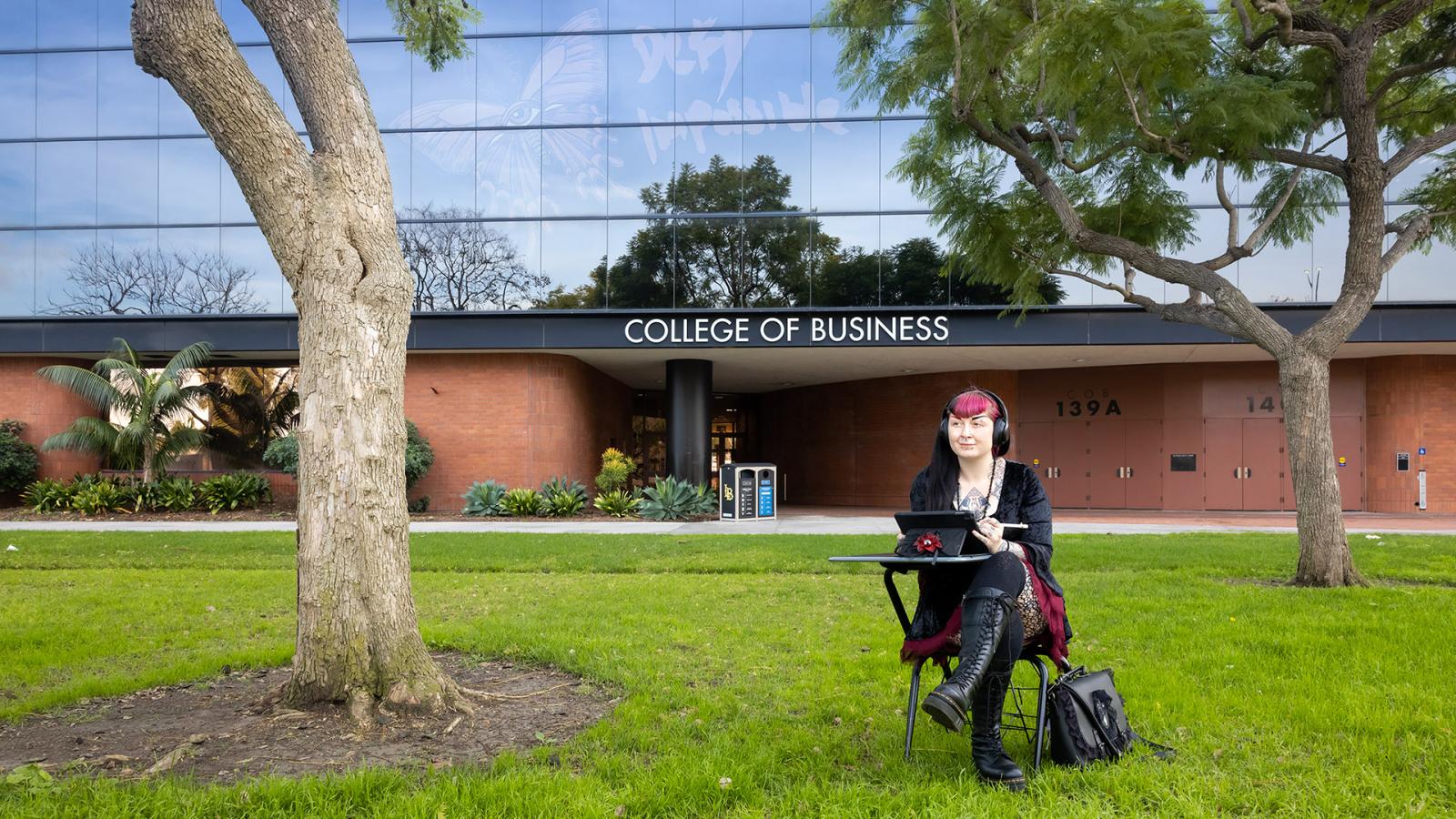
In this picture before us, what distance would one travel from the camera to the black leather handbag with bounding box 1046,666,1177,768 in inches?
147

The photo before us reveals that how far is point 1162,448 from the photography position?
2262 cm

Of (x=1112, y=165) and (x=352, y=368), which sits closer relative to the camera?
(x=352, y=368)

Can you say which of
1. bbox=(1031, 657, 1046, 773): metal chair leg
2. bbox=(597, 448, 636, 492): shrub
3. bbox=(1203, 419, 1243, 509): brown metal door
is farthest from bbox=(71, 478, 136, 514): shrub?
bbox=(1203, 419, 1243, 509): brown metal door

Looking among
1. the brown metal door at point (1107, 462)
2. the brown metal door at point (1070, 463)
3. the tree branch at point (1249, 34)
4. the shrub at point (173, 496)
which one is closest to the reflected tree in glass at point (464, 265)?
the shrub at point (173, 496)

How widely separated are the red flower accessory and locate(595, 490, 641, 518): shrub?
620 inches

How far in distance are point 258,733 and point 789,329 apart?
15567 millimetres

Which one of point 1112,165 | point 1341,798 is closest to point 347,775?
point 1341,798

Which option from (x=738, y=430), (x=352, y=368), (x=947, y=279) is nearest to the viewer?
(x=352, y=368)

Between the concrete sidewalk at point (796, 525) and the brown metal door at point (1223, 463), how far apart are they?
1857mm

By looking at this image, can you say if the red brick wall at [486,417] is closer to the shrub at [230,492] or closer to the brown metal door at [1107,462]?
the shrub at [230,492]

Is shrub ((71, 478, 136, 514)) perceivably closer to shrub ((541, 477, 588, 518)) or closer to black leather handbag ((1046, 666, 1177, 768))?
shrub ((541, 477, 588, 518))

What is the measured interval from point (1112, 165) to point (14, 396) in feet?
76.2

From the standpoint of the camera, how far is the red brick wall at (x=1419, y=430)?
20.2 metres

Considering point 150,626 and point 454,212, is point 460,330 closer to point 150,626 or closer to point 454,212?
point 454,212
